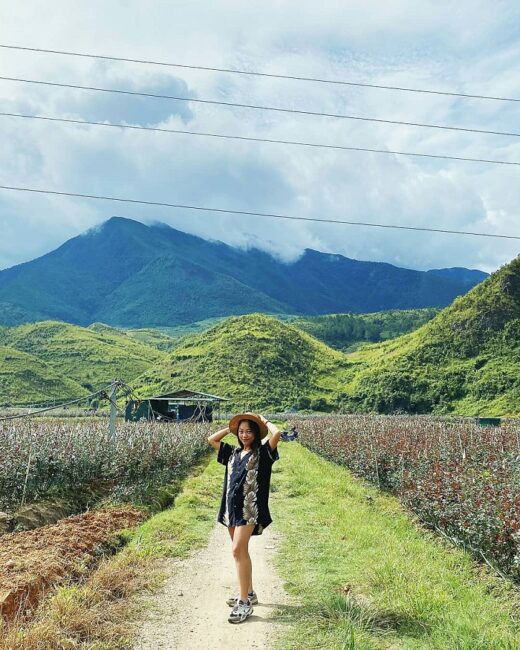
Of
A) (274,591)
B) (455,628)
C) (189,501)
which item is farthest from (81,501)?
(455,628)

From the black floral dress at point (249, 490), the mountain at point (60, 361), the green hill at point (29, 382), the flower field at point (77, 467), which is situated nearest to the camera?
the black floral dress at point (249, 490)

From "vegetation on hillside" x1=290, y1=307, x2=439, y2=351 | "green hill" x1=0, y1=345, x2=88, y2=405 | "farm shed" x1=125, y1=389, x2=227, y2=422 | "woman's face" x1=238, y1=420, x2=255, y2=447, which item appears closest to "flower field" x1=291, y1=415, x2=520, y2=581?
"woman's face" x1=238, y1=420, x2=255, y2=447

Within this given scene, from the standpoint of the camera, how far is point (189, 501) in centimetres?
1132

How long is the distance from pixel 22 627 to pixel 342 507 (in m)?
7.33

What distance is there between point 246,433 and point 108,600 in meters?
2.02

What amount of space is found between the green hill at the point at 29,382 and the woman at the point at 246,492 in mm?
75179

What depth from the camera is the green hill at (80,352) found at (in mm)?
106188

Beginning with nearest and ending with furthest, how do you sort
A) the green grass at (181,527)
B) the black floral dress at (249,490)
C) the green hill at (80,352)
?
the black floral dress at (249,490) → the green grass at (181,527) → the green hill at (80,352)

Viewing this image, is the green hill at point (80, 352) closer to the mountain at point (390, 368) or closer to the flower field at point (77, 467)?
the mountain at point (390, 368)

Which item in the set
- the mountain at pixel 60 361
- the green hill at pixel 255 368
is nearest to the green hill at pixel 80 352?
the mountain at pixel 60 361

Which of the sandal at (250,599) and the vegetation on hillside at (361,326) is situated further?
the vegetation on hillside at (361,326)

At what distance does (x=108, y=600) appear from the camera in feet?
18.0

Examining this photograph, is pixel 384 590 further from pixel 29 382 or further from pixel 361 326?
pixel 361 326

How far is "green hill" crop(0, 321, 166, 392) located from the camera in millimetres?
106188
